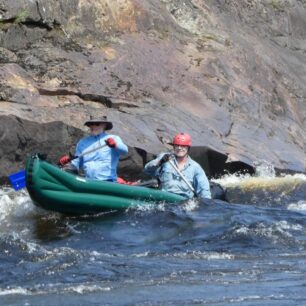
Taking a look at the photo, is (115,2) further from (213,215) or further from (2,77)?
(213,215)

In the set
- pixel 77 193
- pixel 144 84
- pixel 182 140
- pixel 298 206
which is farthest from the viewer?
pixel 144 84

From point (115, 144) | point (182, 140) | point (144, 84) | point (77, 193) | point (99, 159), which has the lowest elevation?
point (144, 84)

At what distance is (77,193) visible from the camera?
9984 millimetres

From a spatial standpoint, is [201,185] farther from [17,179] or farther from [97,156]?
[17,179]

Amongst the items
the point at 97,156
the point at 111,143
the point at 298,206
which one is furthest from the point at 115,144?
the point at 298,206

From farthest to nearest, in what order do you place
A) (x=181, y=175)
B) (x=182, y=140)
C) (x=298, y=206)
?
(x=298, y=206), (x=181, y=175), (x=182, y=140)

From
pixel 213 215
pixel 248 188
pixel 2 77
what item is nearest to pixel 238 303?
pixel 213 215

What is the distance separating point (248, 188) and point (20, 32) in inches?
207

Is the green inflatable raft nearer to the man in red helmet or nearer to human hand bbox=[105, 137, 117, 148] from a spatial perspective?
the man in red helmet

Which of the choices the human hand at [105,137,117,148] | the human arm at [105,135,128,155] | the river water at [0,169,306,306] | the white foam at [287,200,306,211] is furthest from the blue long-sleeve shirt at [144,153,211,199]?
the white foam at [287,200,306,211]

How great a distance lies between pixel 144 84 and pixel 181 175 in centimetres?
599

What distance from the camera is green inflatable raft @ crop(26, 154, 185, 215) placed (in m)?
9.71

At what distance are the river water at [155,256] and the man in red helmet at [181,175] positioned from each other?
0.27 meters

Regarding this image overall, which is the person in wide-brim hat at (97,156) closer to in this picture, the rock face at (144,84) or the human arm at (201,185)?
the human arm at (201,185)
